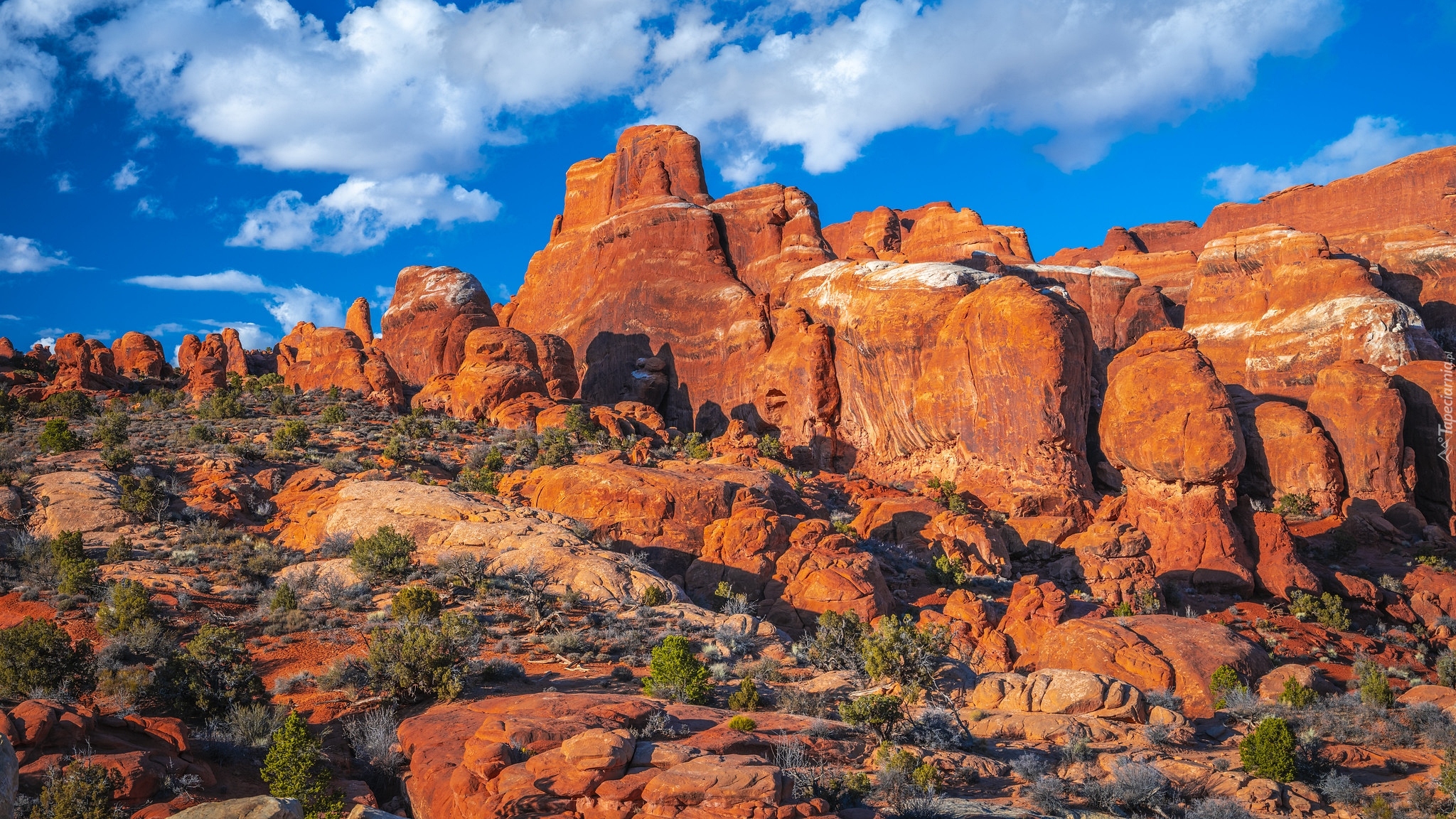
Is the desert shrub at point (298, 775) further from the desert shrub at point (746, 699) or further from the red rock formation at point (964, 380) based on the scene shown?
the red rock formation at point (964, 380)

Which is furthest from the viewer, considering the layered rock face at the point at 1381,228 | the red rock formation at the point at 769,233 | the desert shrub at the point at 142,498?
the layered rock face at the point at 1381,228

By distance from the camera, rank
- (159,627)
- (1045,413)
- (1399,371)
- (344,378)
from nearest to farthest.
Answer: (159,627) < (1045,413) < (1399,371) < (344,378)

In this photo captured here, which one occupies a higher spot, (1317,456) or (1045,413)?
(1045,413)

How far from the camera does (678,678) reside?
1297 cm

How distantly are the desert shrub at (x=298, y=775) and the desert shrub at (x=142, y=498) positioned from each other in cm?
1440

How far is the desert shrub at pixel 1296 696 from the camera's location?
51.3 ft

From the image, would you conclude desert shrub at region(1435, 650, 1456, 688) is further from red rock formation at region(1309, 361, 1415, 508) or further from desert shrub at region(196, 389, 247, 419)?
desert shrub at region(196, 389, 247, 419)

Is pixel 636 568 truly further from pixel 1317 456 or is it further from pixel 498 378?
pixel 1317 456

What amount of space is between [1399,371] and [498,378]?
39.3m

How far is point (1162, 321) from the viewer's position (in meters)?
60.3

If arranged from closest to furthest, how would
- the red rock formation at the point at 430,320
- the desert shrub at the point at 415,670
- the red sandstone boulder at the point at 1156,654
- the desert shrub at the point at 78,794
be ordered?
the desert shrub at the point at 78,794, the desert shrub at the point at 415,670, the red sandstone boulder at the point at 1156,654, the red rock formation at the point at 430,320

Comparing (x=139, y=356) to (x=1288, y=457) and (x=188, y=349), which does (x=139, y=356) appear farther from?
(x=1288, y=457)

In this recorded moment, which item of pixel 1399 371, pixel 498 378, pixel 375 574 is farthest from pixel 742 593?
pixel 1399 371

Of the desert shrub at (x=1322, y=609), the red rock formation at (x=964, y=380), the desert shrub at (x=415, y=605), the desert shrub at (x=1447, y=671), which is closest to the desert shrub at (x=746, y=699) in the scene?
the desert shrub at (x=415, y=605)
